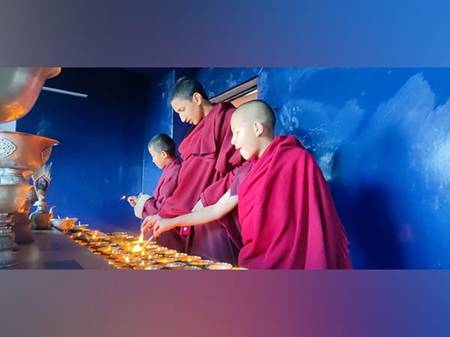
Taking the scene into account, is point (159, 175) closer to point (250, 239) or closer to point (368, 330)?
point (250, 239)

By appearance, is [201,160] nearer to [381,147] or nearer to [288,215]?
[288,215]

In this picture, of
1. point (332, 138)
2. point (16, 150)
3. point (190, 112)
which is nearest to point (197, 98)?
point (190, 112)

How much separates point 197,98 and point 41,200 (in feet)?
1.73

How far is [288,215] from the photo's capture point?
3.90 feet

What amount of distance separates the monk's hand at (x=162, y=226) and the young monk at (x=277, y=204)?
7cm

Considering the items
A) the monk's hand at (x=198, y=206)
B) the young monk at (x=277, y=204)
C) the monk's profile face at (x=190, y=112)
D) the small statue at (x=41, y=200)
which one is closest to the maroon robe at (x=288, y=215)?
the young monk at (x=277, y=204)

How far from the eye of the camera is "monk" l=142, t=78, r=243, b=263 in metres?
1.24

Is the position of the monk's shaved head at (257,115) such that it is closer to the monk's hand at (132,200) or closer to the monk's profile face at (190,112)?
the monk's profile face at (190,112)

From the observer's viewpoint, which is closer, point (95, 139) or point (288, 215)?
→ point (288, 215)

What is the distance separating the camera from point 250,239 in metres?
1.21

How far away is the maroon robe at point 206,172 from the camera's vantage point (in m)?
1.24
